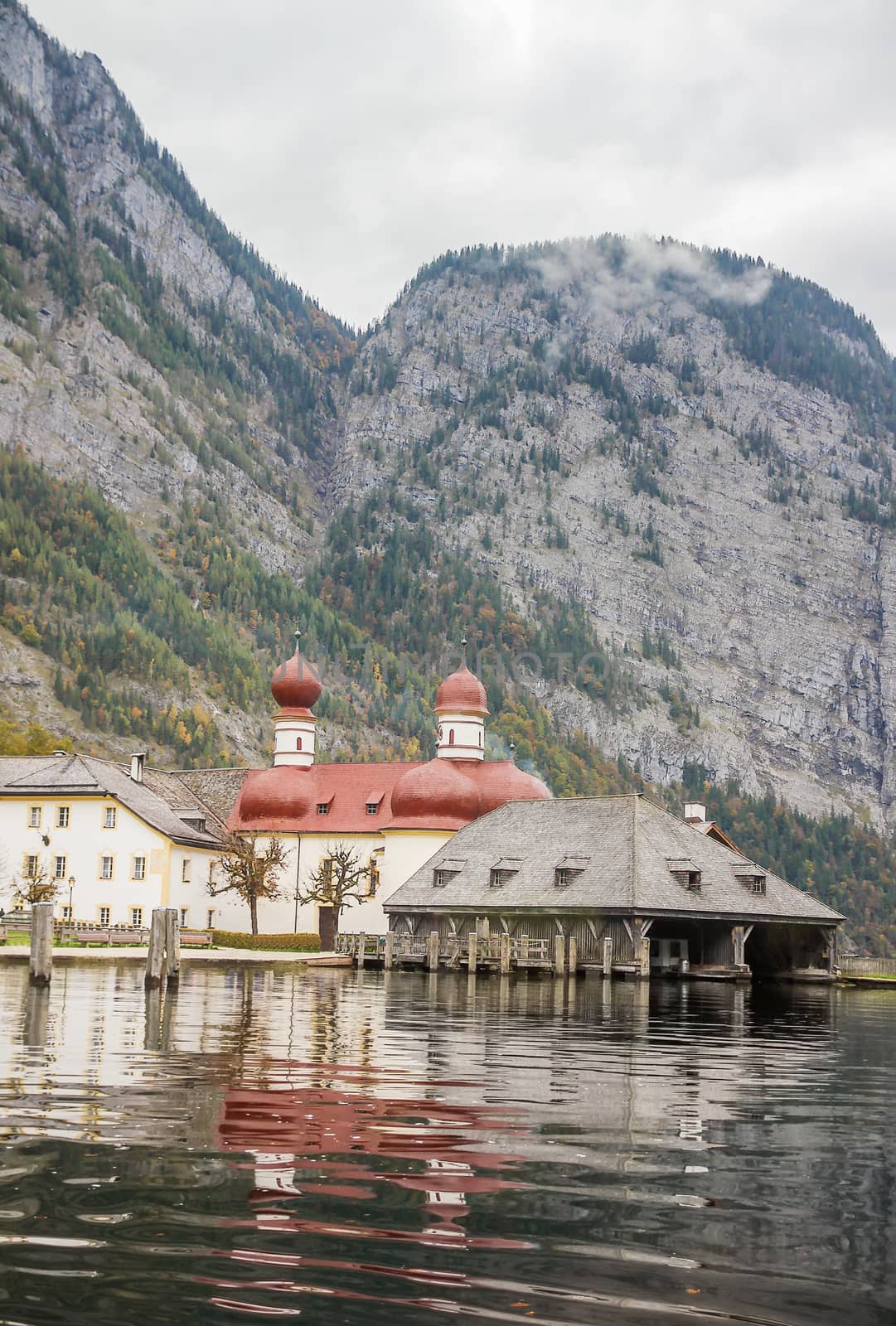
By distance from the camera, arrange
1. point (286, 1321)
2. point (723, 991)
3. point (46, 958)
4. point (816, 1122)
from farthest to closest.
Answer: point (723, 991) < point (46, 958) < point (816, 1122) < point (286, 1321)

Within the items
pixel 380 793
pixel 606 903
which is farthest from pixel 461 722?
pixel 606 903

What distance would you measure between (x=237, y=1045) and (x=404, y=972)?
41989mm

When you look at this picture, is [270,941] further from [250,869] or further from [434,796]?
[434,796]

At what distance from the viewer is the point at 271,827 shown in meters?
95.2

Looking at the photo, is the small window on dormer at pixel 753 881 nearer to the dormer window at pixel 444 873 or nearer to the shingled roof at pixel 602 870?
the shingled roof at pixel 602 870

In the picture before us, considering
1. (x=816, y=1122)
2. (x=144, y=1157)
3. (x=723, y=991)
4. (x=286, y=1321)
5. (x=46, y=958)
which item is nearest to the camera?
(x=286, y=1321)

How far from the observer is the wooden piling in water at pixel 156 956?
3912 centimetres

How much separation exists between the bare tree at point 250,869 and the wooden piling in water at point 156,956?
4217 centimetres

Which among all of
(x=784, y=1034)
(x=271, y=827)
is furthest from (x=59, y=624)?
(x=784, y=1034)

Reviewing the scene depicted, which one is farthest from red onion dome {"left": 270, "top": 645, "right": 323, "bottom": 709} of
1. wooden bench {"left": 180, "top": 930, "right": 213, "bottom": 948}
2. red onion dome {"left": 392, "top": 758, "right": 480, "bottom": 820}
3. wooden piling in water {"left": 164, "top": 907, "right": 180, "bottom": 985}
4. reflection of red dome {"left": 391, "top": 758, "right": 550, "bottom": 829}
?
wooden piling in water {"left": 164, "top": 907, "right": 180, "bottom": 985}

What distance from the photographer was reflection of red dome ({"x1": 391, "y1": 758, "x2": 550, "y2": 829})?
8844 centimetres

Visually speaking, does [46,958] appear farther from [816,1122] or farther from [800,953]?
[800,953]

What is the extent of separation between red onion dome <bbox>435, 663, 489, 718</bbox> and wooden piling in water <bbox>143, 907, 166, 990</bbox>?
54.6 metres

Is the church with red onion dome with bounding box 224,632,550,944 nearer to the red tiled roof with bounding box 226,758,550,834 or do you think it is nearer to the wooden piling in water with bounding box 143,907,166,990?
the red tiled roof with bounding box 226,758,550,834
